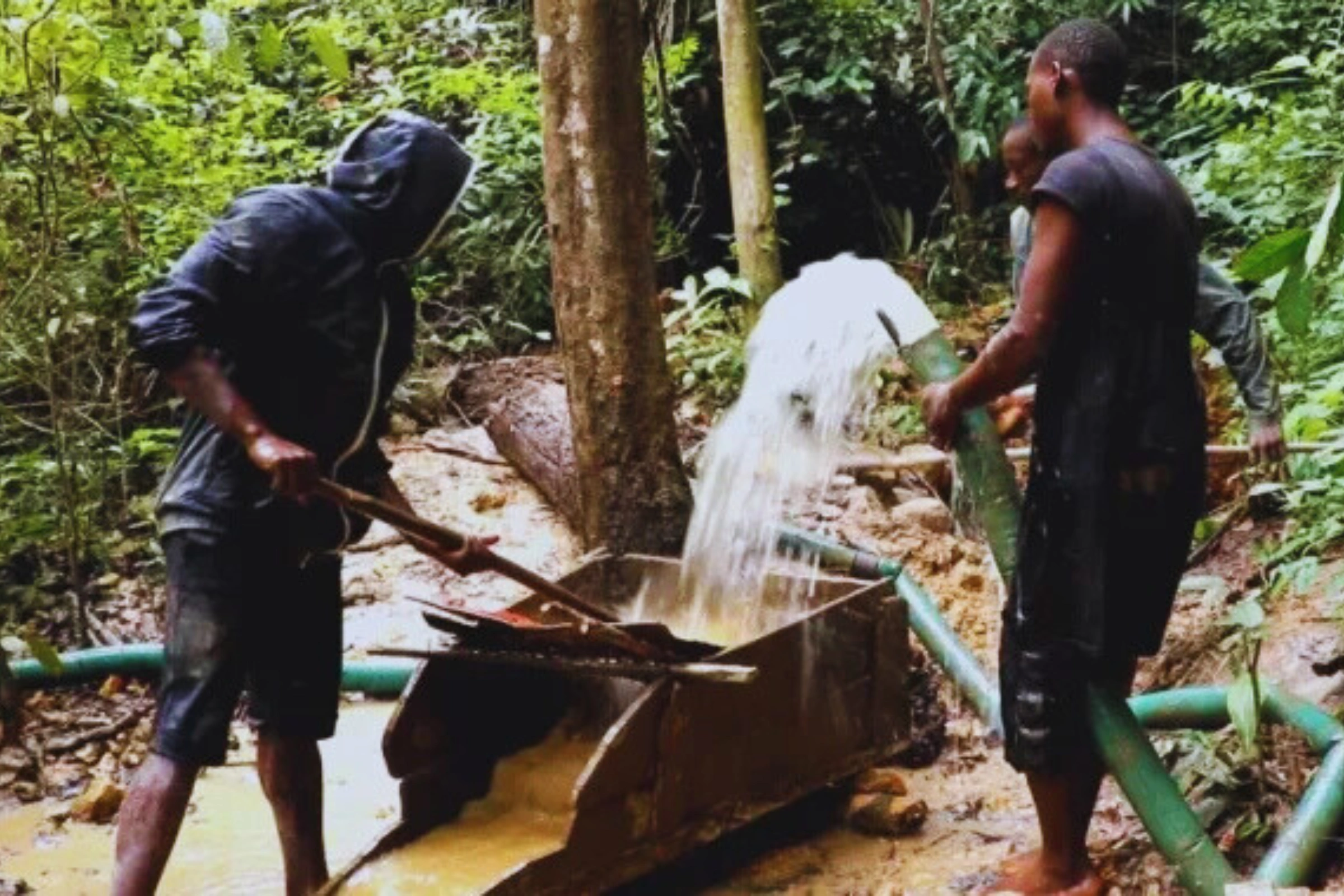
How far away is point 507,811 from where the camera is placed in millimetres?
4105

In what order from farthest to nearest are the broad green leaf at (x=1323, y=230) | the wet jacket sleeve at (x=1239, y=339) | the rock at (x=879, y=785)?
the rock at (x=879, y=785)
the wet jacket sleeve at (x=1239, y=339)
the broad green leaf at (x=1323, y=230)

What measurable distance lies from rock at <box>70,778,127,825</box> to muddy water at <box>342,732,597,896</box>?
4.79 ft

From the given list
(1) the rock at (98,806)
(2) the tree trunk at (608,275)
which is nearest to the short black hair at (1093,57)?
(2) the tree trunk at (608,275)

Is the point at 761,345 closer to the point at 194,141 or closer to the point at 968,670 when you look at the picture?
the point at 968,670

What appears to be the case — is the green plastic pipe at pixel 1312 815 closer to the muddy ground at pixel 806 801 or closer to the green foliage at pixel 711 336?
the muddy ground at pixel 806 801

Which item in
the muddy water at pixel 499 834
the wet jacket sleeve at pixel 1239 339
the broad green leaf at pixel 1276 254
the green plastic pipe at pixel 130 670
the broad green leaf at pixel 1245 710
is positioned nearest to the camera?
the broad green leaf at pixel 1276 254

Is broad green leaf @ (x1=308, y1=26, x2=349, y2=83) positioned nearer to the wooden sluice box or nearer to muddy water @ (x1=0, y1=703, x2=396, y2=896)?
the wooden sluice box

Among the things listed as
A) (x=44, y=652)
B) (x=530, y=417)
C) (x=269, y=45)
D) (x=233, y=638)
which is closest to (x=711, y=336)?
(x=530, y=417)

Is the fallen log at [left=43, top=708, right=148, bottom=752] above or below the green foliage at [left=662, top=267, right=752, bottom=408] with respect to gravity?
below

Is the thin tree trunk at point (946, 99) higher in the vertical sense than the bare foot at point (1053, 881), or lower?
higher

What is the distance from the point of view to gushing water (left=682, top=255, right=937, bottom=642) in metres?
4.41

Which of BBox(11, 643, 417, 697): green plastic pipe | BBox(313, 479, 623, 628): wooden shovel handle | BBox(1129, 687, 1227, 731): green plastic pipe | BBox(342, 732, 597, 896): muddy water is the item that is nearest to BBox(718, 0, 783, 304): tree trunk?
BBox(11, 643, 417, 697): green plastic pipe

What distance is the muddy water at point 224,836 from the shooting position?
4402 mm

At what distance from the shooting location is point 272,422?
145 inches
